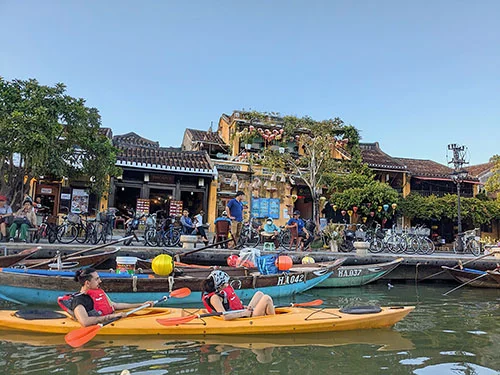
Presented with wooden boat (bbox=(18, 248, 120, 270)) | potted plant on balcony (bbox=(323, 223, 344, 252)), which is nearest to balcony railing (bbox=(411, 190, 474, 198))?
potted plant on balcony (bbox=(323, 223, 344, 252))

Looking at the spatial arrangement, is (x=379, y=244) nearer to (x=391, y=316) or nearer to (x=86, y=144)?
(x=391, y=316)

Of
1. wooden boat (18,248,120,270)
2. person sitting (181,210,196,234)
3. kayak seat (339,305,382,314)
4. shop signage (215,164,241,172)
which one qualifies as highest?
shop signage (215,164,241,172)

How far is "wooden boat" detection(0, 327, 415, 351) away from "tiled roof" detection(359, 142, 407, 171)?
1600 cm

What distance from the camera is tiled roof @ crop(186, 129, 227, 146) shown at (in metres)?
21.2

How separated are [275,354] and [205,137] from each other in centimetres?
1820

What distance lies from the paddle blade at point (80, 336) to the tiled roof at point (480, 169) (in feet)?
85.0

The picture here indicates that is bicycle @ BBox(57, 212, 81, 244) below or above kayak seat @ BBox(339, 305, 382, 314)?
above

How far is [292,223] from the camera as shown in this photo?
12180mm

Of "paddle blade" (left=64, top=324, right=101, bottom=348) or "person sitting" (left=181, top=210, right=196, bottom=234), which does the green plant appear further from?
"paddle blade" (left=64, top=324, right=101, bottom=348)

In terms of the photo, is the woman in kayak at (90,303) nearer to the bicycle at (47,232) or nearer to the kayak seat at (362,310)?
the kayak seat at (362,310)

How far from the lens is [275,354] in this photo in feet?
16.0

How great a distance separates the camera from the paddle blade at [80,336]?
178 inches

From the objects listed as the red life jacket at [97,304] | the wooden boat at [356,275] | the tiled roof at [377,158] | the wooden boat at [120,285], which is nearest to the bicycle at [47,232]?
the wooden boat at [120,285]

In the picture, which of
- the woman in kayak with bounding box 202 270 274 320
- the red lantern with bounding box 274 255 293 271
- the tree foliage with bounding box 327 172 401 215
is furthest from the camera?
the tree foliage with bounding box 327 172 401 215
